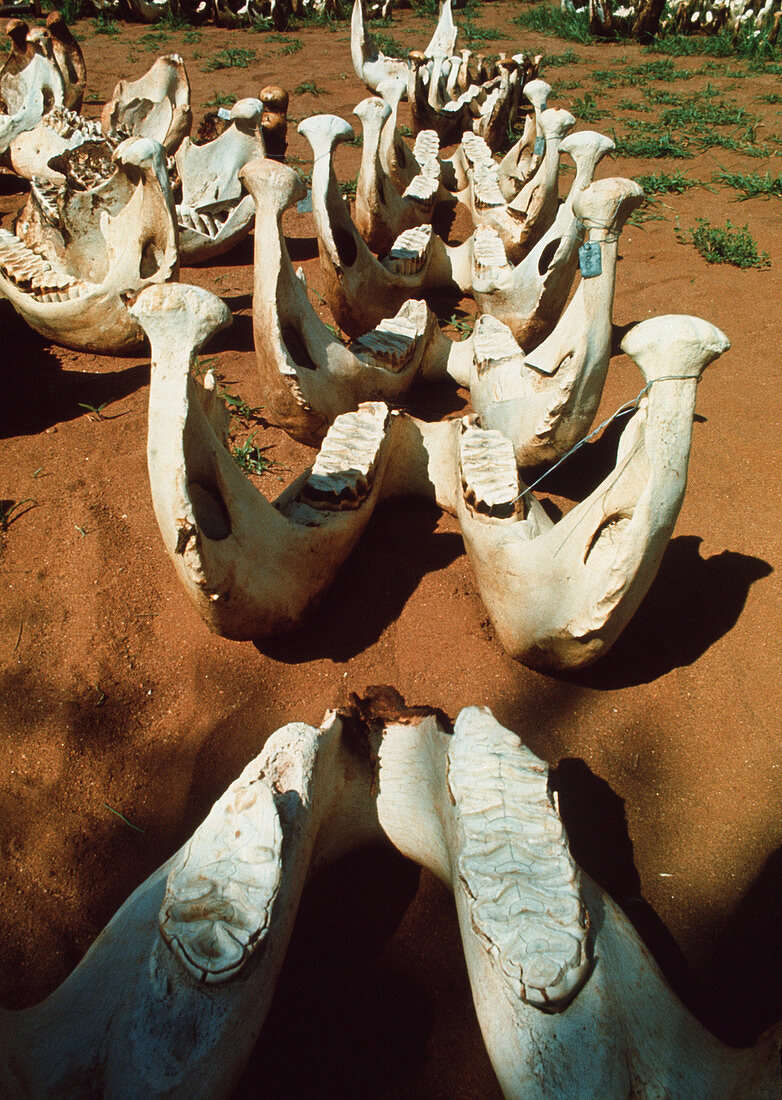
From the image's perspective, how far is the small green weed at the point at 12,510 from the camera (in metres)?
2.32

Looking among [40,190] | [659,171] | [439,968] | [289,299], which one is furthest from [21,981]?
[659,171]

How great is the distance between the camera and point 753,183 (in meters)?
4.96

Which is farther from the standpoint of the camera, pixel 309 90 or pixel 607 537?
pixel 309 90

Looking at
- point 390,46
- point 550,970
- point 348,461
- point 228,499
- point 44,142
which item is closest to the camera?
point 550,970

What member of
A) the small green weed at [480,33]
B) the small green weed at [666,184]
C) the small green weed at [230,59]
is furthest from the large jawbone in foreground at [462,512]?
the small green weed at [480,33]

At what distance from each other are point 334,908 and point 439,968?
24cm

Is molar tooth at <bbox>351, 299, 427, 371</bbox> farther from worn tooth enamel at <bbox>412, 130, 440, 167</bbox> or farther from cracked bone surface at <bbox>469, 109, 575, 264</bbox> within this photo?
worn tooth enamel at <bbox>412, 130, 440, 167</bbox>

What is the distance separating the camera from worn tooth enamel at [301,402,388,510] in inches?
78.2

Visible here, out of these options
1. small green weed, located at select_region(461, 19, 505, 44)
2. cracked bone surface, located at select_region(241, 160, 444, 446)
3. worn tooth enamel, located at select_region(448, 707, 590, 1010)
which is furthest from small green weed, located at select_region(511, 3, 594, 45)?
worn tooth enamel, located at select_region(448, 707, 590, 1010)

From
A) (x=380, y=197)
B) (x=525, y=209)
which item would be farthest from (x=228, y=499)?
(x=525, y=209)

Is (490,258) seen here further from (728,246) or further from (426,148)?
(426,148)

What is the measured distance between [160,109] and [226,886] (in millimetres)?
4726

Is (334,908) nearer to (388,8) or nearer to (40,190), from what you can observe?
(40,190)

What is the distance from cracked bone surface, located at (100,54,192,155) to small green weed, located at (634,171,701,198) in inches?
129
